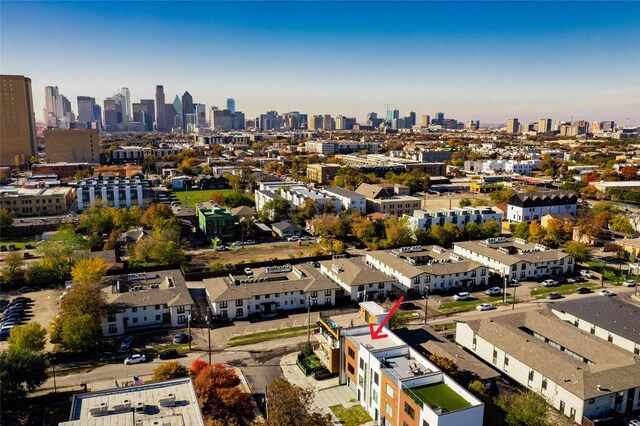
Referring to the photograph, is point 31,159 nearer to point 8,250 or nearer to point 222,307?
point 8,250

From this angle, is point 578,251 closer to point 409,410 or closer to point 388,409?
point 388,409

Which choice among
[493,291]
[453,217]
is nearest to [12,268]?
[493,291]

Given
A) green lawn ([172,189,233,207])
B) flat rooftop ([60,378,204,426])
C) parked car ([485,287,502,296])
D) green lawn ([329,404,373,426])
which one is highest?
flat rooftop ([60,378,204,426])

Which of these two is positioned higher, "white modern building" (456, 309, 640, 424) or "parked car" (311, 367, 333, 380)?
"white modern building" (456, 309, 640, 424)

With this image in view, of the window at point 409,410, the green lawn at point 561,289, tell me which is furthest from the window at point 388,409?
the green lawn at point 561,289

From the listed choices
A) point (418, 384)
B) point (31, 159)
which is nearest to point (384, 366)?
point (418, 384)

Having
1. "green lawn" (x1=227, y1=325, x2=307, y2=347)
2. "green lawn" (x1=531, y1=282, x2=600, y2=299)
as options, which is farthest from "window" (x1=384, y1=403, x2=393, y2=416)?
"green lawn" (x1=531, y1=282, x2=600, y2=299)

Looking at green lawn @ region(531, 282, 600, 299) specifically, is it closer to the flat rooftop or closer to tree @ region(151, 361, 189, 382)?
tree @ region(151, 361, 189, 382)
